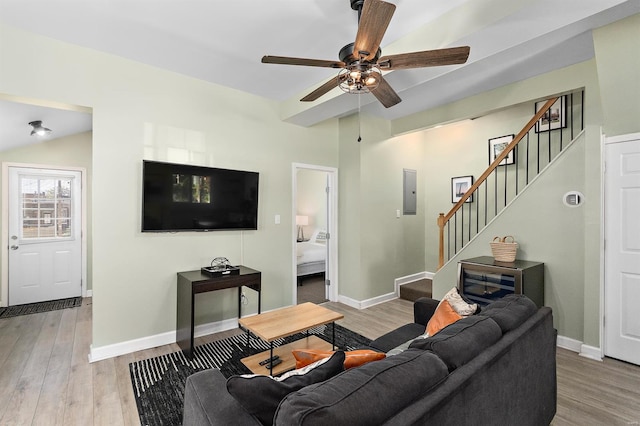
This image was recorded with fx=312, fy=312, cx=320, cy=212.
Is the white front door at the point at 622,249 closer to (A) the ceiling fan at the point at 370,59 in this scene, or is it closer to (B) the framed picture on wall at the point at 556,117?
(B) the framed picture on wall at the point at 556,117

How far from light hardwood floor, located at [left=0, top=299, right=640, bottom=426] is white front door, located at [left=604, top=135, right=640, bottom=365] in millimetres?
238

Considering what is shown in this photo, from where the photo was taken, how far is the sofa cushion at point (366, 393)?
2.88 ft

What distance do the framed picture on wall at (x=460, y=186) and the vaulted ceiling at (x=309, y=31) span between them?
197cm

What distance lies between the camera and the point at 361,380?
3.40ft

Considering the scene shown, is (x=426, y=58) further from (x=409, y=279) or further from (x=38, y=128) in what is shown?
(x=38, y=128)

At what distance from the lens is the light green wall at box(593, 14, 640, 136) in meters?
2.28

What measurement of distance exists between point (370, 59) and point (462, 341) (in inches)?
66.7

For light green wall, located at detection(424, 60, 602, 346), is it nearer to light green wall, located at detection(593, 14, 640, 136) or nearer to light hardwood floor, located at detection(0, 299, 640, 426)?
light green wall, located at detection(593, 14, 640, 136)

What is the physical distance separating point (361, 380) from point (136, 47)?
3.28 meters

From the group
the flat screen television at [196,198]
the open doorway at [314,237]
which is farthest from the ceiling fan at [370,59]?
the open doorway at [314,237]

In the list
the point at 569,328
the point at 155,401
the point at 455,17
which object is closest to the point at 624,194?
the point at 569,328

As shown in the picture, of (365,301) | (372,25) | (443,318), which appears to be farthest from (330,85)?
(365,301)

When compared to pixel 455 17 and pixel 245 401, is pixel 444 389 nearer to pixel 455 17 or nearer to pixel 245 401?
pixel 245 401

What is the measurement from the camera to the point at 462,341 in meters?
1.38
